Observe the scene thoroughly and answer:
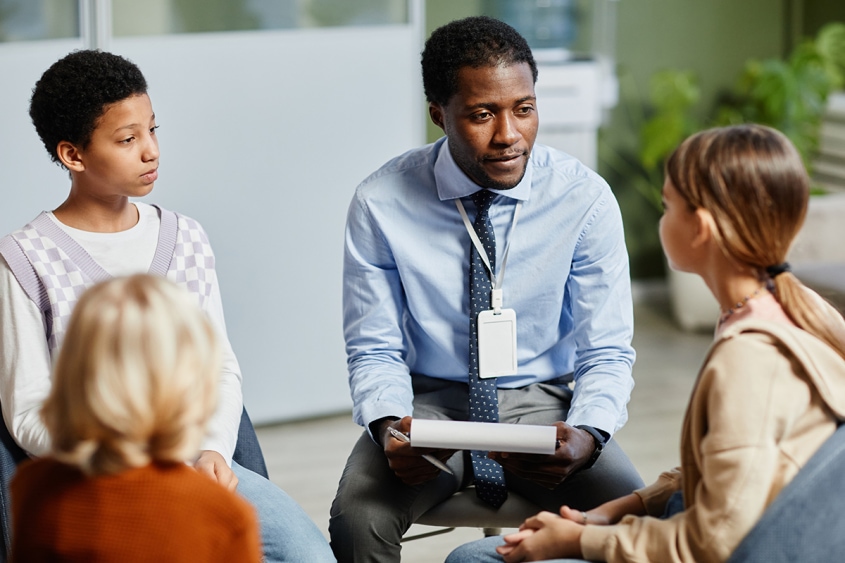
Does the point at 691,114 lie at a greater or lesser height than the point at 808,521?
greater

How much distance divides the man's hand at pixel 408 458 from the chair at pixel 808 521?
0.62m

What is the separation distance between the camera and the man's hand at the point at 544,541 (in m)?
1.44

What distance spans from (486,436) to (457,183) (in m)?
0.55

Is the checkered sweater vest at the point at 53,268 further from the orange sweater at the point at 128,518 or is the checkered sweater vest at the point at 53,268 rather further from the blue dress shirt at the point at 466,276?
the orange sweater at the point at 128,518

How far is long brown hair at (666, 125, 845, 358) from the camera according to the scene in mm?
1297

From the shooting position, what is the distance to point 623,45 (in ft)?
15.1

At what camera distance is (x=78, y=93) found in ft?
5.75

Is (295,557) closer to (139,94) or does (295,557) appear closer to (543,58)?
(139,94)

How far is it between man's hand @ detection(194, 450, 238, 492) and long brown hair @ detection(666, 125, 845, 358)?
0.86 m

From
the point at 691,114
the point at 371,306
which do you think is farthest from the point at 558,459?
the point at 691,114

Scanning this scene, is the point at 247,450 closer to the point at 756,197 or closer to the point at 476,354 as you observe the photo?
the point at 476,354

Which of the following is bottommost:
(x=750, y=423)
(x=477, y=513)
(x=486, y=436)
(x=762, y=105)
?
(x=477, y=513)

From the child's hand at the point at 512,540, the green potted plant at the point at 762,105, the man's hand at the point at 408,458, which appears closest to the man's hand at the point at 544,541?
the child's hand at the point at 512,540

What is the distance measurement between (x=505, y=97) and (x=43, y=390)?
92 cm
